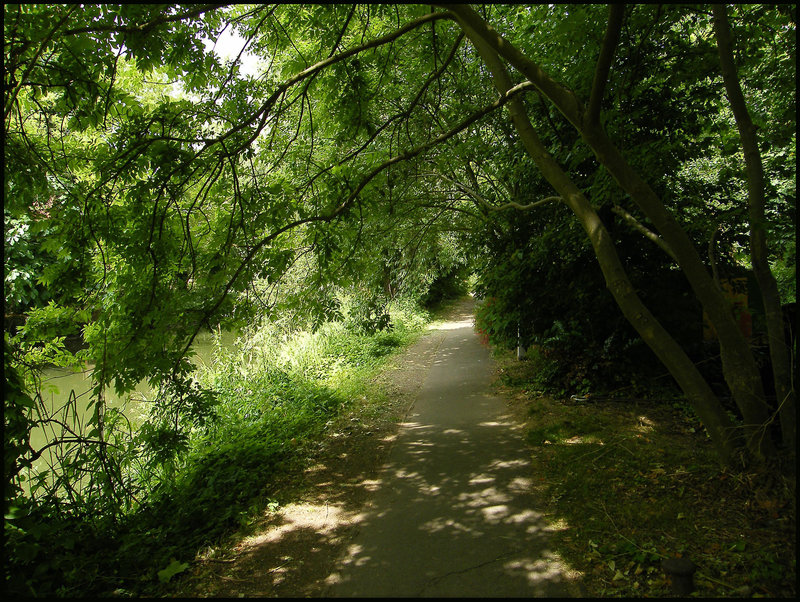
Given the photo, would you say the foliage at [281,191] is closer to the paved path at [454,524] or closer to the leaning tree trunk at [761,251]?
the leaning tree trunk at [761,251]

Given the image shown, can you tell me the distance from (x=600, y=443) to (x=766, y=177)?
3.38 m

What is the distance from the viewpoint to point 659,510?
379 cm

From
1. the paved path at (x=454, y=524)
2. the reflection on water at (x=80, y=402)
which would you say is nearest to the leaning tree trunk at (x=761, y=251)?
the paved path at (x=454, y=524)

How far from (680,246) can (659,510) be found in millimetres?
2236

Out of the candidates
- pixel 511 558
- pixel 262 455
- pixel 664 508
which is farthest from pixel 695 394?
pixel 262 455

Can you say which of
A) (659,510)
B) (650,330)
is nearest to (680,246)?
(650,330)

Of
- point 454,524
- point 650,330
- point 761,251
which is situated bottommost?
point 454,524

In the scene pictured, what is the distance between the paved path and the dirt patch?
180 millimetres

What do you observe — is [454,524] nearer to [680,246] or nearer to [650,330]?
[650,330]

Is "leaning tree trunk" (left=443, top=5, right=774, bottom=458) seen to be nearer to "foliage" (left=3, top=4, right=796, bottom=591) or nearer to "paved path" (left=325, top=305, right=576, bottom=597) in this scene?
"foliage" (left=3, top=4, right=796, bottom=591)

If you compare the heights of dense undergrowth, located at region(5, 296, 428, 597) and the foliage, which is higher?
the foliage

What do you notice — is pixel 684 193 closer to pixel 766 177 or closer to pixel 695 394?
pixel 766 177

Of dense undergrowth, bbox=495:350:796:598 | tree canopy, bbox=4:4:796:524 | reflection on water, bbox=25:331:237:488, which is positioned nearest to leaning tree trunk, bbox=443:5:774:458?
tree canopy, bbox=4:4:796:524

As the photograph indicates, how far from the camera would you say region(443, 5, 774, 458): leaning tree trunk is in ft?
12.4
